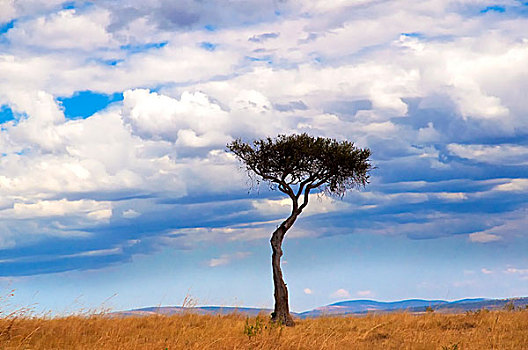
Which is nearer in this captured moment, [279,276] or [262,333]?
[262,333]

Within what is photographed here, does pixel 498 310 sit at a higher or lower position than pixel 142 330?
lower

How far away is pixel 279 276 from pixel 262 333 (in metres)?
10.7

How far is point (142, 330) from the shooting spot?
69.3ft

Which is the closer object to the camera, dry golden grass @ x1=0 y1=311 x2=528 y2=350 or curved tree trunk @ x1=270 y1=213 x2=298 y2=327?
dry golden grass @ x1=0 y1=311 x2=528 y2=350

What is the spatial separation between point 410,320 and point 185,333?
1108 cm

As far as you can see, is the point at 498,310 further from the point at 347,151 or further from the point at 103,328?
the point at 103,328

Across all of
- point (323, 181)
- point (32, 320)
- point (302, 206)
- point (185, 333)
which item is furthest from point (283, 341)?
point (323, 181)

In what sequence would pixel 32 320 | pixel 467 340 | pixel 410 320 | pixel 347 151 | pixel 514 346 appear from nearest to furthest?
pixel 514 346 → pixel 467 340 → pixel 32 320 → pixel 410 320 → pixel 347 151

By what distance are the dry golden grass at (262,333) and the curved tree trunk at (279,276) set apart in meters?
1.80

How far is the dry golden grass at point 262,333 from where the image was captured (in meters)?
16.7

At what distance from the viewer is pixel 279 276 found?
2944cm

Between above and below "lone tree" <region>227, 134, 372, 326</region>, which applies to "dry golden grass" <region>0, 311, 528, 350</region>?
below

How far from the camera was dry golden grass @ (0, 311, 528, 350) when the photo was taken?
1670 cm

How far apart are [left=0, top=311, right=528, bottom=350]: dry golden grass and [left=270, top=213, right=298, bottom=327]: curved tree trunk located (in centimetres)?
180
